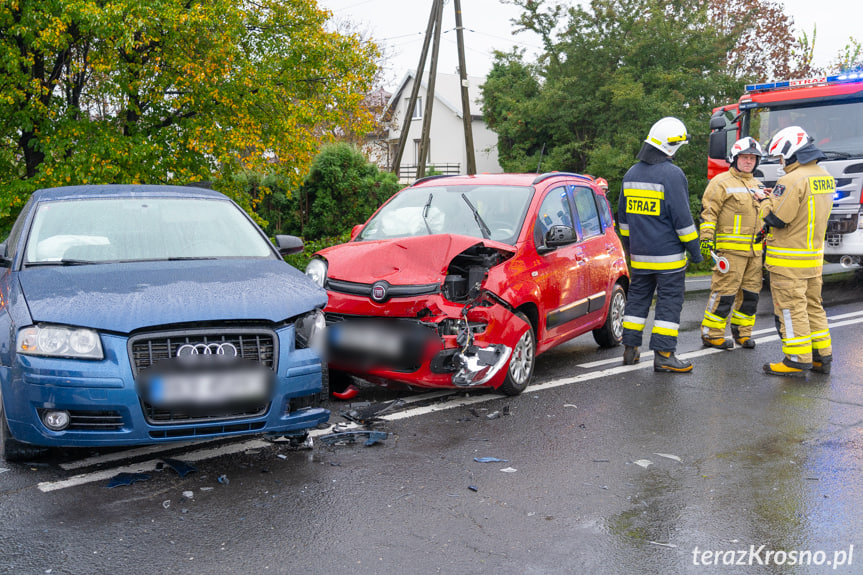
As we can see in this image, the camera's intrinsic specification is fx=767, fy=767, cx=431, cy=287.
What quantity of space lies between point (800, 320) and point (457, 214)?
319cm

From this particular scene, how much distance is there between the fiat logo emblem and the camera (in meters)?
5.62

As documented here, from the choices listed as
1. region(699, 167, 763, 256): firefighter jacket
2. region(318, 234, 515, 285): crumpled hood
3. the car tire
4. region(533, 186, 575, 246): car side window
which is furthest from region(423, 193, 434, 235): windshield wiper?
the car tire

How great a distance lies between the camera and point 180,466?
14.4ft

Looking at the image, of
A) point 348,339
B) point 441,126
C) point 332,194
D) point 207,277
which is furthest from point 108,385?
point 441,126

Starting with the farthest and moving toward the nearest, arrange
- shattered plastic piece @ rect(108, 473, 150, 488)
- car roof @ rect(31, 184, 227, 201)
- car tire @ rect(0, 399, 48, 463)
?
car roof @ rect(31, 184, 227, 201), car tire @ rect(0, 399, 48, 463), shattered plastic piece @ rect(108, 473, 150, 488)

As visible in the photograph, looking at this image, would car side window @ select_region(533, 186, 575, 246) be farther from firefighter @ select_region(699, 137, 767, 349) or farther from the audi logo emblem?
the audi logo emblem

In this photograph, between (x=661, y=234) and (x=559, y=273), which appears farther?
(x=661, y=234)

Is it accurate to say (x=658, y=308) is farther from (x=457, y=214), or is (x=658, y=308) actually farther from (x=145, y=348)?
(x=145, y=348)

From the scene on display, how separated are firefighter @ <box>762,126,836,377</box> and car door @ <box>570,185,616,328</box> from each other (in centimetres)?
151

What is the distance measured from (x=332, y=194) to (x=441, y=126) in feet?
98.6

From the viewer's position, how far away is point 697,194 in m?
22.1

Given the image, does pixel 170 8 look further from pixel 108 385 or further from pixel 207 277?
pixel 108 385
